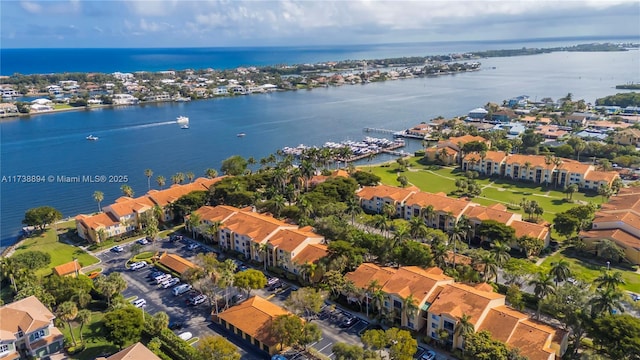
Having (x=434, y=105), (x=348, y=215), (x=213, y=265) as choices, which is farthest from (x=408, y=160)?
(x=434, y=105)

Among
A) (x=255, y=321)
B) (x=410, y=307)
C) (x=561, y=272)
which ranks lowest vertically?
(x=255, y=321)

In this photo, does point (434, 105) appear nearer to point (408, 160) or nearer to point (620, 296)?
point (408, 160)

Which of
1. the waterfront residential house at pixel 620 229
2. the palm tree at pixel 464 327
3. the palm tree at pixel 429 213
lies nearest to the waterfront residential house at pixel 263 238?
the palm tree at pixel 429 213

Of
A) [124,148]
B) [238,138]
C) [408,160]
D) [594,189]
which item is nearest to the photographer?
[594,189]

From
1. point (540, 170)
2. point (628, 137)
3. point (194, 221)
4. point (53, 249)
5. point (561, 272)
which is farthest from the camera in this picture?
point (628, 137)

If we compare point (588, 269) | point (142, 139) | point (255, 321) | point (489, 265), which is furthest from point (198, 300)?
point (142, 139)

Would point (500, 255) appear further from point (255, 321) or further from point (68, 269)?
point (68, 269)
